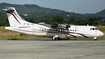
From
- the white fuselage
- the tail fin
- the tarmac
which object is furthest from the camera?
the tail fin

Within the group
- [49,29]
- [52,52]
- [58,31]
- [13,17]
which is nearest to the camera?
[52,52]

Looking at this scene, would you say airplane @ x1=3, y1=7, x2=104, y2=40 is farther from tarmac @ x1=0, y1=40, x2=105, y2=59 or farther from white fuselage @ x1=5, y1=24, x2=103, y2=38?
tarmac @ x1=0, y1=40, x2=105, y2=59

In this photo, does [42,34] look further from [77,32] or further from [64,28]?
[77,32]

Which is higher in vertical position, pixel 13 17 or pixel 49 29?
pixel 13 17

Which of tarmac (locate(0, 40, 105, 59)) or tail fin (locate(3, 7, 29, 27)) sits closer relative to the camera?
tarmac (locate(0, 40, 105, 59))

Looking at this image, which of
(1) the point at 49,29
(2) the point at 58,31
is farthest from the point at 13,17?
(2) the point at 58,31

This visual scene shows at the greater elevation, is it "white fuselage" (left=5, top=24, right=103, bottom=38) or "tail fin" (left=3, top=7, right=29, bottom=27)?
"tail fin" (left=3, top=7, right=29, bottom=27)

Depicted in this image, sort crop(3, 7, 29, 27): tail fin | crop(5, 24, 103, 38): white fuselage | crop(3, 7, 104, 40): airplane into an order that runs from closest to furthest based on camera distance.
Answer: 1. crop(5, 24, 103, 38): white fuselage
2. crop(3, 7, 104, 40): airplane
3. crop(3, 7, 29, 27): tail fin

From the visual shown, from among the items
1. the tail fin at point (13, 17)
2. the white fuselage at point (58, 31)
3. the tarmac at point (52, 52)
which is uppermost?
the tail fin at point (13, 17)

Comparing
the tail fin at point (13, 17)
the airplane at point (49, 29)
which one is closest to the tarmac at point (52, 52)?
the airplane at point (49, 29)

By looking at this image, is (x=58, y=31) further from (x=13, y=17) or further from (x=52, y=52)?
(x=52, y=52)

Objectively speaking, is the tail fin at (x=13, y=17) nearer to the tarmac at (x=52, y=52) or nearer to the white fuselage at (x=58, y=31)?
the white fuselage at (x=58, y=31)

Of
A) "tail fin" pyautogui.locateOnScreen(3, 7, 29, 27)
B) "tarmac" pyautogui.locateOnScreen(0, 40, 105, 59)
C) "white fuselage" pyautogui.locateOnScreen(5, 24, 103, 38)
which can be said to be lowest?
"tarmac" pyautogui.locateOnScreen(0, 40, 105, 59)

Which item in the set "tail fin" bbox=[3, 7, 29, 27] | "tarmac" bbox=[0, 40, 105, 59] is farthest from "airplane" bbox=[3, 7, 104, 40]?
"tarmac" bbox=[0, 40, 105, 59]
